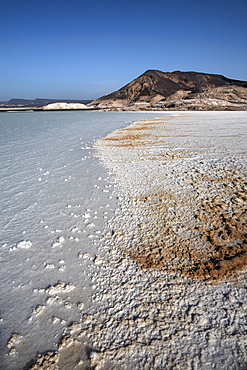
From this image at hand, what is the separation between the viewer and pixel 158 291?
1895mm

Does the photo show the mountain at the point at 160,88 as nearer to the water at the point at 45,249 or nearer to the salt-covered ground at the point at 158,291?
the water at the point at 45,249

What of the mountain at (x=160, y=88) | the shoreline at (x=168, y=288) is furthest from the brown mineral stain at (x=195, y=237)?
the mountain at (x=160, y=88)

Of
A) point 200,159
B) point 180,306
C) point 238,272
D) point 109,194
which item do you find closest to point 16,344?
point 180,306

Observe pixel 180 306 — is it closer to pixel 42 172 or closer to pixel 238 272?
pixel 238 272

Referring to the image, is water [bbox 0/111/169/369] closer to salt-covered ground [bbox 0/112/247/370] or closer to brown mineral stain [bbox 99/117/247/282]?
salt-covered ground [bbox 0/112/247/370]

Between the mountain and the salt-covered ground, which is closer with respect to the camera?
the salt-covered ground

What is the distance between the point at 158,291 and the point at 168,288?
101mm

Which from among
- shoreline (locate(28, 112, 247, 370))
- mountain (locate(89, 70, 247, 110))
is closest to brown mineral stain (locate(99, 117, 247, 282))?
shoreline (locate(28, 112, 247, 370))

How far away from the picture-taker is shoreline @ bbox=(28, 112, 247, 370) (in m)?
1.44

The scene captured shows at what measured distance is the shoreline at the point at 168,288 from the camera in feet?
4.71

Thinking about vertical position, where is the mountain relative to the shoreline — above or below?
above

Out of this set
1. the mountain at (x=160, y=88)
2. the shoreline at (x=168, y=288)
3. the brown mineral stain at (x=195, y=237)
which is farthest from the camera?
the mountain at (x=160, y=88)

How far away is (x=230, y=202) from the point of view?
3467mm

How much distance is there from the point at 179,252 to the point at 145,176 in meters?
2.68
